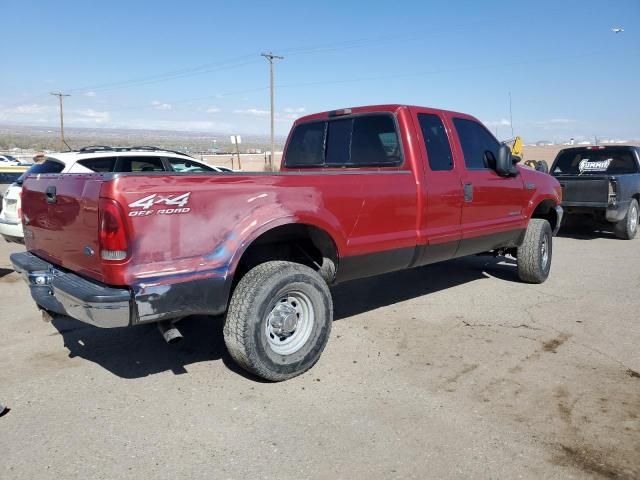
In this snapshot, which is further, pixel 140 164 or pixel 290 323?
pixel 140 164

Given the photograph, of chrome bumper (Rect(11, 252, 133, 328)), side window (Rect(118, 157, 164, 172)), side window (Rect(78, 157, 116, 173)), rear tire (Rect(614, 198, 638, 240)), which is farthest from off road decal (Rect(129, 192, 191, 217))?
rear tire (Rect(614, 198, 638, 240))

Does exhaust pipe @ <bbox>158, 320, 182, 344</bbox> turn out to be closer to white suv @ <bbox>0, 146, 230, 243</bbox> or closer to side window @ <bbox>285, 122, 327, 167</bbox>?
side window @ <bbox>285, 122, 327, 167</bbox>

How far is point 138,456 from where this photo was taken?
115 inches

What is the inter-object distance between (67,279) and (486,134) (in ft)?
14.7

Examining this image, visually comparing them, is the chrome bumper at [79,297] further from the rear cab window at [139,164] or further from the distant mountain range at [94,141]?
the distant mountain range at [94,141]

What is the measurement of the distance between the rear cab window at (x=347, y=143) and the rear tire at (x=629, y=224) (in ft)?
23.7

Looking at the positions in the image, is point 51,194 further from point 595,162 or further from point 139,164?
point 595,162

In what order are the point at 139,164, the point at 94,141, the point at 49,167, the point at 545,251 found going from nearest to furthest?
the point at 545,251
the point at 49,167
the point at 139,164
the point at 94,141

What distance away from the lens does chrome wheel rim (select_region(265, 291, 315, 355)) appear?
3.86 metres

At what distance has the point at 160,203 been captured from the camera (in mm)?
3166

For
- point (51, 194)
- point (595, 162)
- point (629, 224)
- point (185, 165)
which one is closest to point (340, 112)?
point (51, 194)

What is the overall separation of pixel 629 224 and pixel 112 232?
10129 mm

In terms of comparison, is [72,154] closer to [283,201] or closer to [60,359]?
[60,359]

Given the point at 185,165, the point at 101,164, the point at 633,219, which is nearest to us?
the point at 101,164
